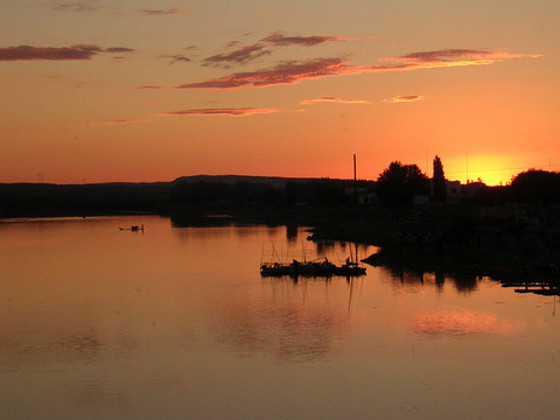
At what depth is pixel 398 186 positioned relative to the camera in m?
116

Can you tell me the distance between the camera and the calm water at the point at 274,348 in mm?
24547

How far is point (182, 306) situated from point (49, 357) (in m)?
13.6

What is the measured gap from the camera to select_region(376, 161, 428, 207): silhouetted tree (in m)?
116

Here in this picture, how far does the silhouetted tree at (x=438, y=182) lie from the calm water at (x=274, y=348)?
233ft

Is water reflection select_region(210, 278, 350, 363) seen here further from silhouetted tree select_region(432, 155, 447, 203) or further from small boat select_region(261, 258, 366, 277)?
silhouetted tree select_region(432, 155, 447, 203)

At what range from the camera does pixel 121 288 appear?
171 feet

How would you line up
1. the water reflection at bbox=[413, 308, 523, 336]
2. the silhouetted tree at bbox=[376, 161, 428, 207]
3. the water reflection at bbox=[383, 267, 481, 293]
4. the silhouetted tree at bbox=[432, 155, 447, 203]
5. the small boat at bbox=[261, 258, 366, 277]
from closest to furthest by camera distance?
the water reflection at bbox=[413, 308, 523, 336] → the water reflection at bbox=[383, 267, 481, 293] → the small boat at bbox=[261, 258, 366, 277] → the silhouetted tree at bbox=[376, 161, 428, 207] → the silhouetted tree at bbox=[432, 155, 447, 203]

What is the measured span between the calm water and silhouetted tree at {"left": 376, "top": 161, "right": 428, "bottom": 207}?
59.9 m

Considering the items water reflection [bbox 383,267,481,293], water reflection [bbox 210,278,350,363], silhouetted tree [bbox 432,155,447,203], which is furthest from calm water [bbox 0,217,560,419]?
silhouetted tree [bbox 432,155,447,203]

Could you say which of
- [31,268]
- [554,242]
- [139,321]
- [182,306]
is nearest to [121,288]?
[182,306]

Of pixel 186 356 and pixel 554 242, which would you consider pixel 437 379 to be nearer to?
pixel 186 356

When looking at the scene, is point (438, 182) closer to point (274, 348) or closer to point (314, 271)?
point (314, 271)

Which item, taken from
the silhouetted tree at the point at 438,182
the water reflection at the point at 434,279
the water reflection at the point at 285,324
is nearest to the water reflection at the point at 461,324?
the water reflection at the point at 285,324

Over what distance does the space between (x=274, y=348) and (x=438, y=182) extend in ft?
328
